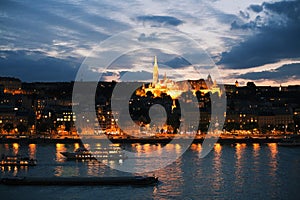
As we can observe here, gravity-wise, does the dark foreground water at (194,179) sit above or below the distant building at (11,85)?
below

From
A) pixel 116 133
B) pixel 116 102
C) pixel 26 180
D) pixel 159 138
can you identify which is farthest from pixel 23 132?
pixel 26 180

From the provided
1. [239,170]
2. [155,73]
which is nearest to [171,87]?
[155,73]

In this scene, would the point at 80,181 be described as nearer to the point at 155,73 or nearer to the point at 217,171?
the point at 217,171

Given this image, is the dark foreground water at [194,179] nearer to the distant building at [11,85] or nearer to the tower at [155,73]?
the distant building at [11,85]

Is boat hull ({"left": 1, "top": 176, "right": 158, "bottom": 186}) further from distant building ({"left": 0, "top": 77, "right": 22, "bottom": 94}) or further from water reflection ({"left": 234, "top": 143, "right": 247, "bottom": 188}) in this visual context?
distant building ({"left": 0, "top": 77, "right": 22, "bottom": 94})

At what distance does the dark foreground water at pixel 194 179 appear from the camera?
30.9 feet

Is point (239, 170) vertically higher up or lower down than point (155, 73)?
lower down

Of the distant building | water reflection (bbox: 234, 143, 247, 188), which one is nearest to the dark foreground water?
water reflection (bbox: 234, 143, 247, 188)

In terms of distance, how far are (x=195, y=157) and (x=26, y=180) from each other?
5.84m

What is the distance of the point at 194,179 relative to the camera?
1091 centimetres

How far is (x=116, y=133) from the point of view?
26.4 metres

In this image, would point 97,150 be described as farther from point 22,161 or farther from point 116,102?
point 116,102

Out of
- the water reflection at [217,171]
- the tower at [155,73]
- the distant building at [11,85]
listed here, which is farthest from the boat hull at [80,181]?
the tower at [155,73]

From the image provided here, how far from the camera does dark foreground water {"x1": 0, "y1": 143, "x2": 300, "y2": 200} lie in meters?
9.41
